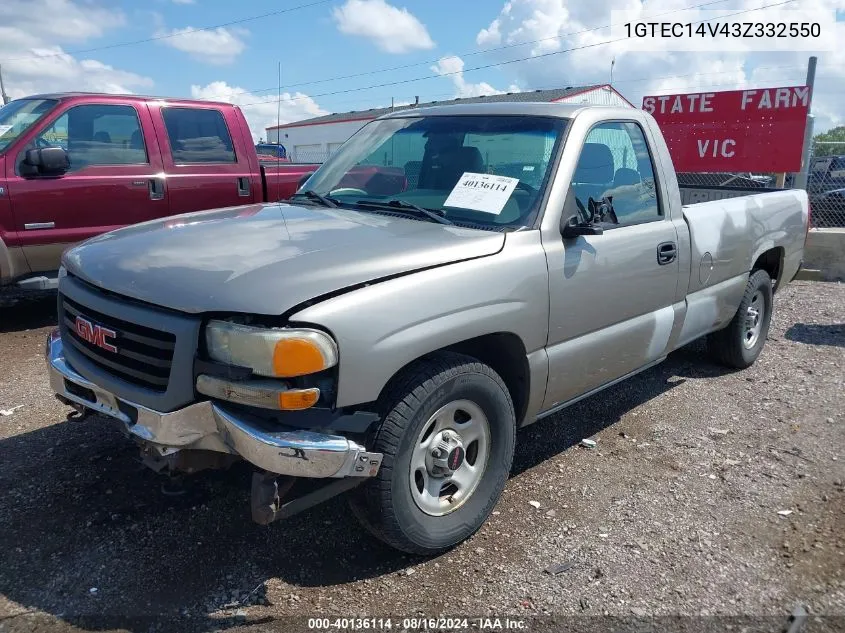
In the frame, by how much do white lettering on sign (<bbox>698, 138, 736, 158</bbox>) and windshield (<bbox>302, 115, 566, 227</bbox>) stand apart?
7840 millimetres

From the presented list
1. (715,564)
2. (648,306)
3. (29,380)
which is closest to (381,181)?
(648,306)

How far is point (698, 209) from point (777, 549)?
2168 mm

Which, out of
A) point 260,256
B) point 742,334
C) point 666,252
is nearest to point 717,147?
point 742,334

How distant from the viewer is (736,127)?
1025cm

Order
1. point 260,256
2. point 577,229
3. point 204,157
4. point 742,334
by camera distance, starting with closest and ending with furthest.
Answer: point 260,256, point 577,229, point 742,334, point 204,157

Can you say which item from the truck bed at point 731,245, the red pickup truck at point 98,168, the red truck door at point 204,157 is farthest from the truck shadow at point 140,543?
the red truck door at point 204,157

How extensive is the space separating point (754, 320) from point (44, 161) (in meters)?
6.03

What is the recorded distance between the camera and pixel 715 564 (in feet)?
9.87

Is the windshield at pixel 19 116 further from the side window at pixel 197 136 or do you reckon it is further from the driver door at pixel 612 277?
the driver door at pixel 612 277

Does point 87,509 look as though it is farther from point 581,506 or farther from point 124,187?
point 124,187

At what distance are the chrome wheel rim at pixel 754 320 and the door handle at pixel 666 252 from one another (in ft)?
5.42

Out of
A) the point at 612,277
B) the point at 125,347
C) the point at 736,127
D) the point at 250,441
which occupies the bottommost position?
the point at 250,441

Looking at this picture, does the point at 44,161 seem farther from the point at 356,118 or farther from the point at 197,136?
the point at 356,118

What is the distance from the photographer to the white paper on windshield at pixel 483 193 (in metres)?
3.31
